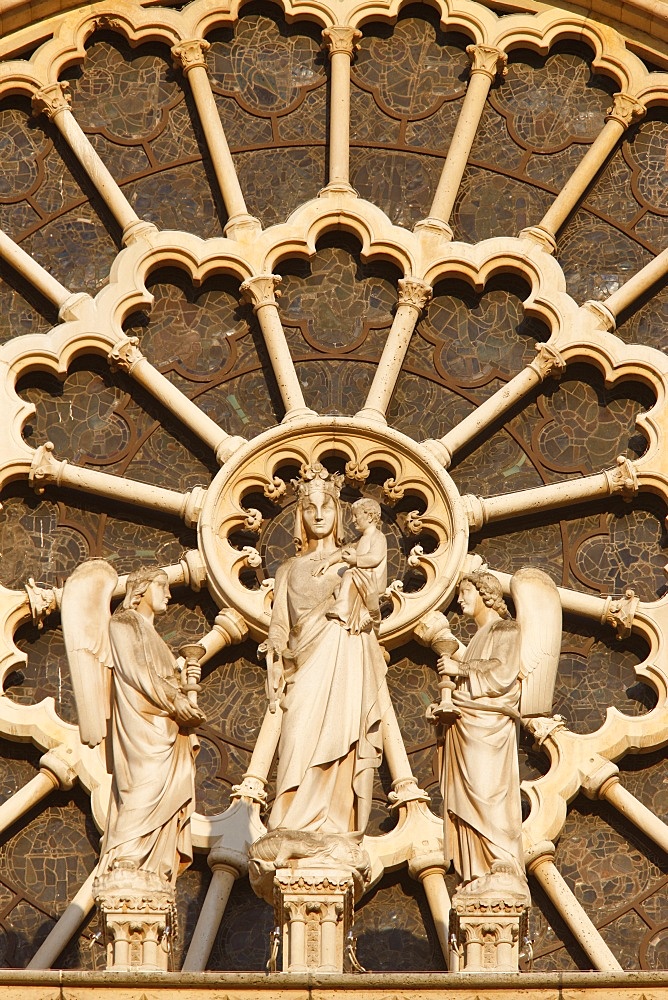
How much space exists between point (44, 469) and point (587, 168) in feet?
14.5

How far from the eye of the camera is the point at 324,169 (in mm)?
23516

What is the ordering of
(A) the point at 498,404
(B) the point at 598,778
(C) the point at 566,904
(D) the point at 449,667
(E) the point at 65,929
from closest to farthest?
(D) the point at 449,667 < (E) the point at 65,929 < (C) the point at 566,904 < (B) the point at 598,778 < (A) the point at 498,404

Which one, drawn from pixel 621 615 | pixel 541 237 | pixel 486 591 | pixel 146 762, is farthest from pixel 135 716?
pixel 541 237

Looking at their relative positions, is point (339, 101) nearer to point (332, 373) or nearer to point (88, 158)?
point (88, 158)

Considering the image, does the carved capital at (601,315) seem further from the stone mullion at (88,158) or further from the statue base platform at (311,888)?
the statue base platform at (311,888)

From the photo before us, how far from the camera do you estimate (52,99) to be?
77.3 ft

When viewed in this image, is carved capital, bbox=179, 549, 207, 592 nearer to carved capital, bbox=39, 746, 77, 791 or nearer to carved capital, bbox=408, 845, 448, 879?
carved capital, bbox=39, 746, 77, 791

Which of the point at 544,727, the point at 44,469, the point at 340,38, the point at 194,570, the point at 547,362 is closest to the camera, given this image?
the point at 544,727

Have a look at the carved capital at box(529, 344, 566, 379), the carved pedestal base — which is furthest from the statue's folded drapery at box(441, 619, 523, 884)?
the carved capital at box(529, 344, 566, 379)

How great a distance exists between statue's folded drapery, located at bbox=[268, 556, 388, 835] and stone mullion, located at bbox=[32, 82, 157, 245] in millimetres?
4872

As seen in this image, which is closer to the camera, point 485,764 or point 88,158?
point 485,764

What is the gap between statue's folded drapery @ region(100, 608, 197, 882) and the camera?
18.1 metres

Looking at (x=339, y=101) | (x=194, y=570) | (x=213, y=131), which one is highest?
(x=339, y=101)

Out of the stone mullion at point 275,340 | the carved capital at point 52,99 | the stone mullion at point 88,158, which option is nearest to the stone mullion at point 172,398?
the stone mullion at point 275,340
